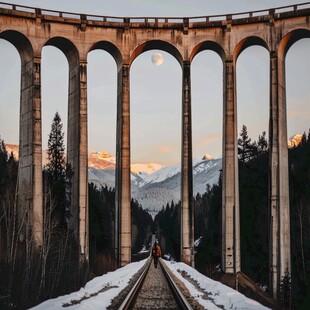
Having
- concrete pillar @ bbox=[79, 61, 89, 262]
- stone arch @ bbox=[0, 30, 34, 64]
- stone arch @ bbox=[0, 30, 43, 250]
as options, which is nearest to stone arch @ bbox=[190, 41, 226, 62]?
concrete pillar @ bbox=[79, 61, 89, 262]

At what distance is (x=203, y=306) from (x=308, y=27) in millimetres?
25980

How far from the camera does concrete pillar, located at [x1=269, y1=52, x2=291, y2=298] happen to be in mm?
35219

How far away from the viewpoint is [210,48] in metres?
40.2

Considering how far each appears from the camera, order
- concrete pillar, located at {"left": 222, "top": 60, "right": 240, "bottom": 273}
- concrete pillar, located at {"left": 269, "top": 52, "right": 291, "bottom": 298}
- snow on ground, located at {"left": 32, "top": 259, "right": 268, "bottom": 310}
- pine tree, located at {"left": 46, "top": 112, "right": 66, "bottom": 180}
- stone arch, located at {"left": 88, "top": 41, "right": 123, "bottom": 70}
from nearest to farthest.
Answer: snow on ground, located at {"left": 32, "top": 259, "right": 268, "bottom": 310}, concrete pillar, located at {"left": 269, "top": 52, "right": 291, "bottom": 298}, concrete pillar, located at {"left": 222, "top": 60, "right": 240, "bottom": 273}, stone arch, located at {"left": 88, "top": 41, "right": 123, "bottom": 70}, pine tree, located at {"left": 46, "top": 112, "right": 66, "bottom": 180}

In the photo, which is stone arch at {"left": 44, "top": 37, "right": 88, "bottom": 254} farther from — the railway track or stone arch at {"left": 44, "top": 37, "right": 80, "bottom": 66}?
the railway track

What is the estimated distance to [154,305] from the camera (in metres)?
14.6

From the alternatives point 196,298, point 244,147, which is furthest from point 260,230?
point 196,298

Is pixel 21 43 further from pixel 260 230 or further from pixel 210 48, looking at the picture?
pixel 260 230

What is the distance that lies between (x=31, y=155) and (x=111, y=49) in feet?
31.4

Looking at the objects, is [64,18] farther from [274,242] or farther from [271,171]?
[274,242]

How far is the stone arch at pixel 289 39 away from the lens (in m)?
36.5

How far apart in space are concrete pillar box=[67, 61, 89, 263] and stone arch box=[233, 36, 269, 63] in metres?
10.3

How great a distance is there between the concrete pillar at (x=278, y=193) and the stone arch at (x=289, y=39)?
195cm

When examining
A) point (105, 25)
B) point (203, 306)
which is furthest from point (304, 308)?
point (203, 306)
